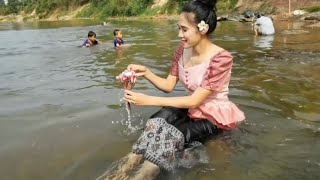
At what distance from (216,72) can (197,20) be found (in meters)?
0.48

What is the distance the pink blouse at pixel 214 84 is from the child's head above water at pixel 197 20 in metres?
0.26

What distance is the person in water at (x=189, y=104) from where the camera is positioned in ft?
10.1

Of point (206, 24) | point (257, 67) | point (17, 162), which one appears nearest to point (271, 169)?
point (206, 24)

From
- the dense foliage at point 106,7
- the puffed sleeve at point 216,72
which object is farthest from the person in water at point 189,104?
the dense foliage at point 106,7

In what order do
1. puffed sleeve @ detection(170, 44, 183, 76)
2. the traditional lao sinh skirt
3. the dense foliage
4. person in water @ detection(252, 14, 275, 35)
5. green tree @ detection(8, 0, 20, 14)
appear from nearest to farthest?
the traditional lao sinh skirt, puffed sleeve @ detection(170, 44, 183, 76), person in water @ detection(252, 14, 275, 35), the dense foliage, green tree @ detection(8, 0, 20, 14)

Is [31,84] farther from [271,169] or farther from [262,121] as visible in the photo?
[271,169]

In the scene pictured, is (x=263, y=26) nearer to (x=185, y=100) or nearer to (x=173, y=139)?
(x=185, y=100)

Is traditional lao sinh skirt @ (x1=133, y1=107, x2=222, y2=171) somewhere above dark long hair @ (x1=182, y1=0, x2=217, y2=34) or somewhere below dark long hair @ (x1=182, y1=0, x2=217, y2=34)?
below

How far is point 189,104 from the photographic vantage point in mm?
3295

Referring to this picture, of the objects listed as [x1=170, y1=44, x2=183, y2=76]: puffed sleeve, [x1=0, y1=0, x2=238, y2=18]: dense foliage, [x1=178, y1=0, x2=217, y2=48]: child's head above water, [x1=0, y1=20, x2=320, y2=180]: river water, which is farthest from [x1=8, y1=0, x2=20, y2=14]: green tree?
[x1=178, y1=0, x2=217, y2=48]: child's head above water

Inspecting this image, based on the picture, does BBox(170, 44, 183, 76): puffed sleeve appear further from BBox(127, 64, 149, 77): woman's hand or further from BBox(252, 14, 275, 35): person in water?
BBox(252, 14, 275, 35): person in water

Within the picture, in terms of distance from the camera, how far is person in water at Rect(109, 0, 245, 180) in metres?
3.07

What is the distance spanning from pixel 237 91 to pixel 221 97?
2353mm

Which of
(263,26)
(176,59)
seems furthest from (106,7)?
(176,59)
